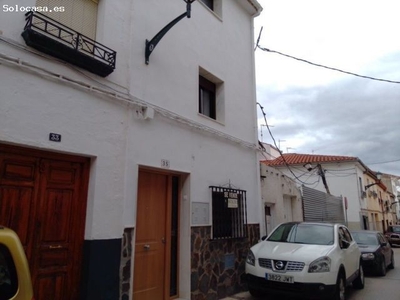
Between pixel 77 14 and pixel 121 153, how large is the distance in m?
2.25

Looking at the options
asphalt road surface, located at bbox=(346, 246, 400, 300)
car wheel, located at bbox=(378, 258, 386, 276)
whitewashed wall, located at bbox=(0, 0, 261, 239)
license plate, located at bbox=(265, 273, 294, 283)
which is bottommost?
→ asphalt road surface, located at bbox=(346, 246, 400, 300)

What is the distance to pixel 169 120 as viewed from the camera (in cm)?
625

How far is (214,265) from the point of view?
6828 mm

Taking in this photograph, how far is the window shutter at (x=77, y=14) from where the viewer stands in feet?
15.4

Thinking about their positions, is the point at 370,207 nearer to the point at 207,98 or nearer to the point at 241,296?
the point at 241,296

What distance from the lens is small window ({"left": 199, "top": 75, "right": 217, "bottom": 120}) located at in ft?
25.9

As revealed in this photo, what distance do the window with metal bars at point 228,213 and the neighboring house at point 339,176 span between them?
1670cm

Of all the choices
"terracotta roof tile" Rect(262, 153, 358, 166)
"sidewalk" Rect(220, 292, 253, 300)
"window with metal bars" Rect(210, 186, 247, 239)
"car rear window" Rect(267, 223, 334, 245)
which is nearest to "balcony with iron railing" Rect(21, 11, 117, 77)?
"window with metal bars" Rect(210, 186, 247, 239)

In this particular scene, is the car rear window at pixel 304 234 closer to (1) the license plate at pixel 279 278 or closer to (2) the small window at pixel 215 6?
(1) the license plate at pixel 279 278

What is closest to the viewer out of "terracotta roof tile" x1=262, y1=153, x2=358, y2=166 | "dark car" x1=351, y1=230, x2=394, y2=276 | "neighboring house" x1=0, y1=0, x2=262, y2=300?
"neighboring house" x1=0, y1=0, x2=262, y2=300

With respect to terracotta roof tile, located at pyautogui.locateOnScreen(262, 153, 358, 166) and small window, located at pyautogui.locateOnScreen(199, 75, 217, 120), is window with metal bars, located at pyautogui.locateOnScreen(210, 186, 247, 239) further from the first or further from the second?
terracotta roof tile, located at pyautogui.locateOnScreen(262, 153, 358, 166)

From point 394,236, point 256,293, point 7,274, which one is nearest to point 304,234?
point 256,293

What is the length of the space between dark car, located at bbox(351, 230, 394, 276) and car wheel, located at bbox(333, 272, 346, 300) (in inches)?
177

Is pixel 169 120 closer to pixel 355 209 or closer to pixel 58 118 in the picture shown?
pixel 58 118
